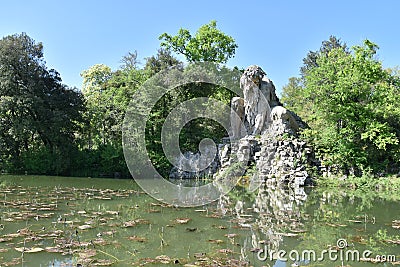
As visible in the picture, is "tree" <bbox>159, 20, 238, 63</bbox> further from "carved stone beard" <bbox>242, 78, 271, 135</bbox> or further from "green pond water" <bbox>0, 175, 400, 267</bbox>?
"green pond water" <bbox>0, 175, 400, 267</bbox>

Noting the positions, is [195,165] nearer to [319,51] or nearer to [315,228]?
[315,228]

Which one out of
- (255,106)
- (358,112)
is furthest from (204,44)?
(358,112)

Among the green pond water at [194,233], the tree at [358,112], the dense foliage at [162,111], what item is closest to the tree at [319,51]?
the dense foliage at [162,111]

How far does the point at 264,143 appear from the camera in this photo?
16.3 meters

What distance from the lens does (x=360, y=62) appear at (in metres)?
15.1

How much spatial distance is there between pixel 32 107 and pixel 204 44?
10618 mm

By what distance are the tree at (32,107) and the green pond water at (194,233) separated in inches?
392

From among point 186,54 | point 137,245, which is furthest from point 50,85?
point 137,245

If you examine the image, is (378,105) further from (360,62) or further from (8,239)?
(8,239)

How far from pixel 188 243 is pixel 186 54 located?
62.4 feet

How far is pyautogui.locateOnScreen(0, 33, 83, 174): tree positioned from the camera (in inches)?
714

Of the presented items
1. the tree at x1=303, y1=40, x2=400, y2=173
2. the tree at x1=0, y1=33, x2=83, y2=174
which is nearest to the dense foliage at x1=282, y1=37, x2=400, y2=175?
the tree at x1=303, y1=40, x2=400, y2=173

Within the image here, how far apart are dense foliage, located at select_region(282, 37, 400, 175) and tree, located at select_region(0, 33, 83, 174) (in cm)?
1255

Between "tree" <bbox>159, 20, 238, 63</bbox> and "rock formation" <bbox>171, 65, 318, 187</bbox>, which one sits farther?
"tree" <bbox>159, 20, 238, 63</bbox>
